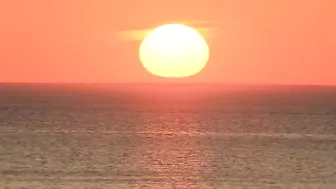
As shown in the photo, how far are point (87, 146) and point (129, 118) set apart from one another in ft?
19.2

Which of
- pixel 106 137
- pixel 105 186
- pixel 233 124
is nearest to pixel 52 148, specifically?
pixel 106 137

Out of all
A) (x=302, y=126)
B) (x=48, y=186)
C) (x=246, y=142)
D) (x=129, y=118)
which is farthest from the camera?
Result: (x=129, y=118)

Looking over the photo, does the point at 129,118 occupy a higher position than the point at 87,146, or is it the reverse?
the point at 129,118

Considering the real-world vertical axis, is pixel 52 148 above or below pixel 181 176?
above

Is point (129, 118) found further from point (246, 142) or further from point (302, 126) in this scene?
point (246, 142)

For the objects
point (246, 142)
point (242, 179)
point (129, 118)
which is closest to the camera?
point (242, 179)

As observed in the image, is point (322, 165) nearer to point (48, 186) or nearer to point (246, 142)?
point (246, 142)

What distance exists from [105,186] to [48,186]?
0.54 metres

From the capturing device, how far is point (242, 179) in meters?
7.78

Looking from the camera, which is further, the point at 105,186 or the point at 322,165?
the point at 322,165

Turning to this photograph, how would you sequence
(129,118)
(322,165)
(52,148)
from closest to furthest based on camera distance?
(322,165) < (52,148) < (129,118)

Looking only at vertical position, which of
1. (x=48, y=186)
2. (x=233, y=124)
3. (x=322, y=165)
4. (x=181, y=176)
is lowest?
(x=48, y=186)

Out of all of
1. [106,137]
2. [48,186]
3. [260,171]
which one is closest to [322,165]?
[260,171]

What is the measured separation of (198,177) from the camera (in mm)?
7805
